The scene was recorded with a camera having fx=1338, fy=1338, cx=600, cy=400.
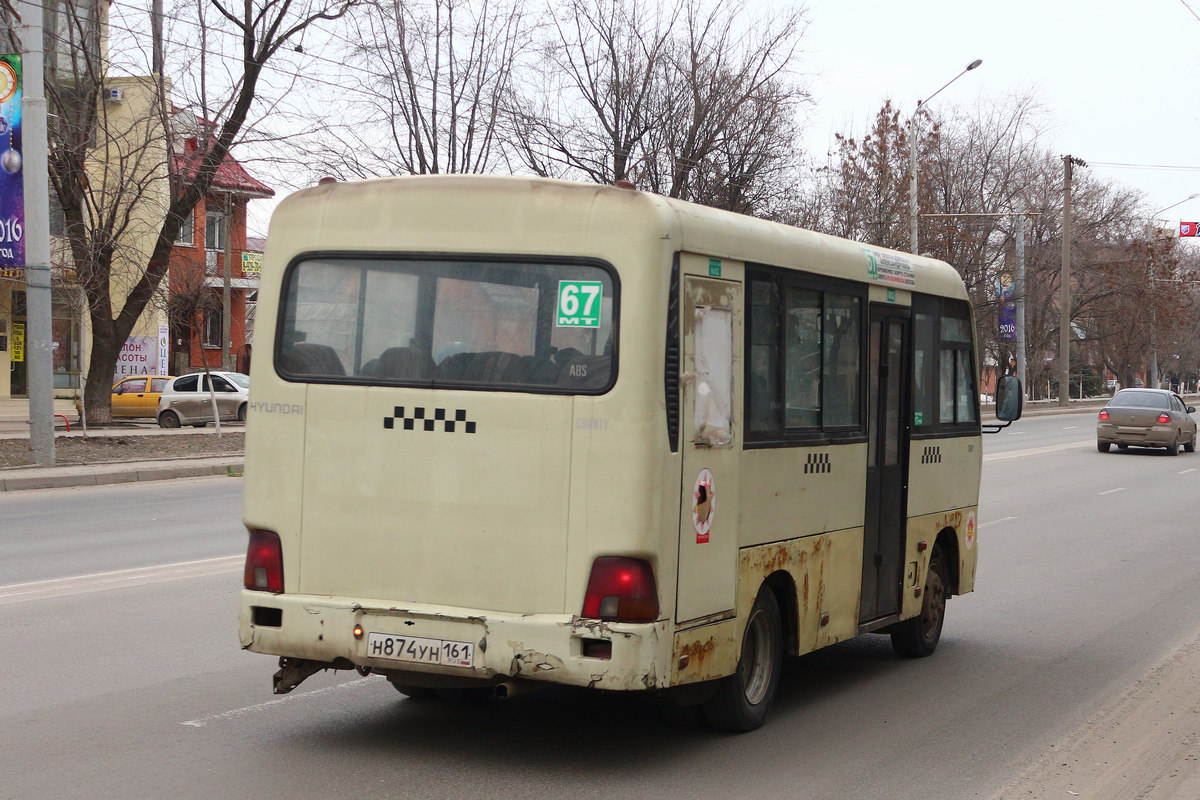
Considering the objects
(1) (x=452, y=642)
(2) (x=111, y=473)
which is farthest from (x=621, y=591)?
(2) (x=111, y=473)

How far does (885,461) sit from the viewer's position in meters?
7.95

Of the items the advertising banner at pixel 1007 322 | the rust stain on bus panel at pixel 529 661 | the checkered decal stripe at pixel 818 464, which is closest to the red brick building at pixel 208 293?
the advertising banner at pixel 1007 322

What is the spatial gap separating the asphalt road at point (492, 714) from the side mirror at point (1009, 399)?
1.61 meters

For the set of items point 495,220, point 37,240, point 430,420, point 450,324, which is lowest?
point 430,420

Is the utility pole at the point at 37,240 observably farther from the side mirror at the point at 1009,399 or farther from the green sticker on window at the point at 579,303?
the green sticker on window at the point at 579,303

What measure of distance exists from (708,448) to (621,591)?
31.5 inches

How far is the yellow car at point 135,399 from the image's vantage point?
3712cm

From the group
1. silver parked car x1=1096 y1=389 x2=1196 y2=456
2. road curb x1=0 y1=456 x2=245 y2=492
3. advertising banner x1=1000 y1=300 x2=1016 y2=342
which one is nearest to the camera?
road curb x1=0 y1=456 x2=245 y2=492

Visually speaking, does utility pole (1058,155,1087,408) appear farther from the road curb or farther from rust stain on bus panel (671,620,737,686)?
rust stain on bus panel (671,620,737,686)

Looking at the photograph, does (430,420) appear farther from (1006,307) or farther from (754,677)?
(1006,307)

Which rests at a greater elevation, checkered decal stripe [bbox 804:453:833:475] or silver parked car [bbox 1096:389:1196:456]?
checkered decal stripe [bbox 804:453:833:475]

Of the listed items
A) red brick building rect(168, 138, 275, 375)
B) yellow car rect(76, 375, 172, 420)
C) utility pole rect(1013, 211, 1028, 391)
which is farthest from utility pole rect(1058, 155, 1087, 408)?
yellow car rect(76, 375, 172, 420)

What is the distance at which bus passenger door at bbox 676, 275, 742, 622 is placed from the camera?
569 centimetres

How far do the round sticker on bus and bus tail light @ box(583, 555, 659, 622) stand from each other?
15.7 inches
